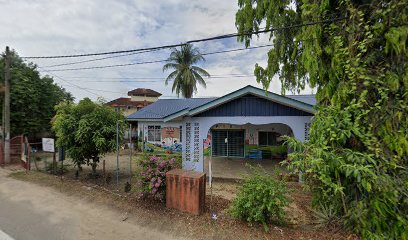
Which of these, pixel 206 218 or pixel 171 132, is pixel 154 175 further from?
pixel 171 132

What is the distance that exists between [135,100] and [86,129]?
26149mm

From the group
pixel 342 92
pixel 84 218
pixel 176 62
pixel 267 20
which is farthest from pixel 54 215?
pixel 176 62

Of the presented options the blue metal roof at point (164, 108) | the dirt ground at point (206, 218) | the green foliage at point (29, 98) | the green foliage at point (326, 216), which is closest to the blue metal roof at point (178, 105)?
the blue metal roof at point (164, 108)

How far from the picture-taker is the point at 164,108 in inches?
720

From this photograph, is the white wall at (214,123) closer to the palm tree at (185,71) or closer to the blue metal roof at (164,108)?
the blue metal roof at (164,108)

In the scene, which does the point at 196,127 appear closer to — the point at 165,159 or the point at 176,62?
the point at 165,159

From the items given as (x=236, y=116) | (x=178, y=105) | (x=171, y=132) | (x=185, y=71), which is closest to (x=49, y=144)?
(x=236, y=116)

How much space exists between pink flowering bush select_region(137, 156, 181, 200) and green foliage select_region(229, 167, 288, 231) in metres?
1.97

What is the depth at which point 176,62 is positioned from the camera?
1081 inches

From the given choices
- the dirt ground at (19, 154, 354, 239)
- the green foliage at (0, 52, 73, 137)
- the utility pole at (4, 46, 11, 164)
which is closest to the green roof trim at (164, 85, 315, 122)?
the dirt ground at (19, 154, 354, 239)

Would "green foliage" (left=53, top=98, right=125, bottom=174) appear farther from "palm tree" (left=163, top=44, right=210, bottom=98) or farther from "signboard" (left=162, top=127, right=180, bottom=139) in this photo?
"palm tree" (left=163, top=44, right=210, bottom=98)

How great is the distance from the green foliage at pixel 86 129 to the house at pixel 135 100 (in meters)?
19.7

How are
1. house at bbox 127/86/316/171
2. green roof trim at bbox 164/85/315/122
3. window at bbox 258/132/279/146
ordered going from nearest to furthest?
1. green roof trim at bbox 164/85/315/122
2. house at bbox 127/86/316/171
3. window at bbox 258/132/279/146

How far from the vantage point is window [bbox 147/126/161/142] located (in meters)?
16.5
